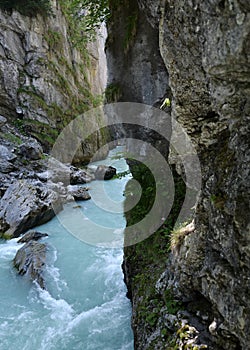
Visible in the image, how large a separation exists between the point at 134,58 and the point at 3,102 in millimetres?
17434

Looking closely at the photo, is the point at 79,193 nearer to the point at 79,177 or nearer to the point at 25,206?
the point at 79,177

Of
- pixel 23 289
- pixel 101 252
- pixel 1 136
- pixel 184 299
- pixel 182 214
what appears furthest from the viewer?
pixel 1 136

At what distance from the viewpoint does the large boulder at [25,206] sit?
1172cm

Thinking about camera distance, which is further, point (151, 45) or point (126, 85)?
point (126, 85)

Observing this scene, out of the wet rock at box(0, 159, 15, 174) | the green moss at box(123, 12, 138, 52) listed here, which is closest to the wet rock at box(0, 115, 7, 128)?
the wet rock at box(0, 159, 15, 174)

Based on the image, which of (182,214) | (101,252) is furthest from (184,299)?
(101,252)

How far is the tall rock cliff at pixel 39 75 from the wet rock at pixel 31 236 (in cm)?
1228

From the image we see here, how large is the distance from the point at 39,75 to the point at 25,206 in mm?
14077

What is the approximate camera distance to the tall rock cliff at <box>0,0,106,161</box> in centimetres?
2153

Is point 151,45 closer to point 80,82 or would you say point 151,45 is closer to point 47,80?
point 47,80

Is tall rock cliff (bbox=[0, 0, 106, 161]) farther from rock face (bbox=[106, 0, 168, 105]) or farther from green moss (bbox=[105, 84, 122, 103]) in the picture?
rock face (bbox=[106, 0, 168, 105])

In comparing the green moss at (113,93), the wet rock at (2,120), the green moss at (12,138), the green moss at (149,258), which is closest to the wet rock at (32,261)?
the green moss at (149,258)

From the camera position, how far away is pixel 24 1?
21.6m

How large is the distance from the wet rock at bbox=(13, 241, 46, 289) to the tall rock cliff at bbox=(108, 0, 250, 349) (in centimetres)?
390
